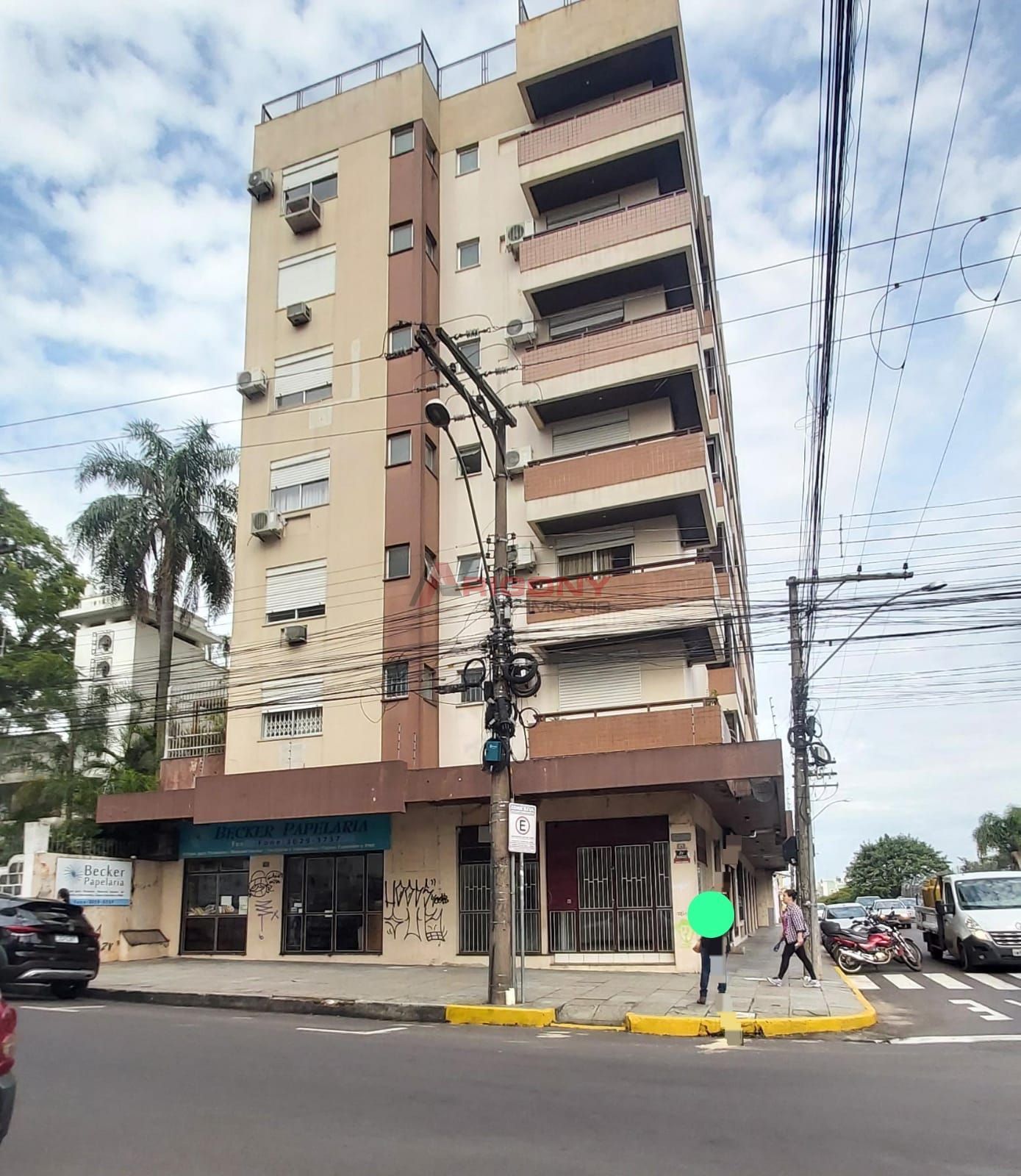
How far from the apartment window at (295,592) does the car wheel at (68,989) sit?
10.5 meters

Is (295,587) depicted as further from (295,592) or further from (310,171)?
(310,171)

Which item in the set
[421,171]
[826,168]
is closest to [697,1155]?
[826,168]

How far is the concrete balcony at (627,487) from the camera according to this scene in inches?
849

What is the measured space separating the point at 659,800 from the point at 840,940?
488 cm

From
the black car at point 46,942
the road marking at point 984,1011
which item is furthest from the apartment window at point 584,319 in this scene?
the black car at point 46,942

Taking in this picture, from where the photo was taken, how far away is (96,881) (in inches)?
882

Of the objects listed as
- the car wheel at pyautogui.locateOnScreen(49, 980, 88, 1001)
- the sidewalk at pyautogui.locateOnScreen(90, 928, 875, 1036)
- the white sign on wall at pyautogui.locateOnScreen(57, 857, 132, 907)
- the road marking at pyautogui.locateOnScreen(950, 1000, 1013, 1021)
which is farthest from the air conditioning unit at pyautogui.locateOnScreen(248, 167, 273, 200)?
the road marking at pyautogui.locateOnScreen(950, 1000, 1013, 1021)

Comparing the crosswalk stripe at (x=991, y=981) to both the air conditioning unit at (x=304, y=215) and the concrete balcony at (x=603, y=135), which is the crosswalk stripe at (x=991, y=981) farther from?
the air conditioning unit at (x=304, y=215)

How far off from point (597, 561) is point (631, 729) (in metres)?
4.55

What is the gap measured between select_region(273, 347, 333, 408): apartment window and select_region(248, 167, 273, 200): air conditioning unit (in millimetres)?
5397

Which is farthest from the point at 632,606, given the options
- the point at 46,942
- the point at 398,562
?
the point at 46,942

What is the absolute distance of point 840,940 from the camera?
2098 centimetres

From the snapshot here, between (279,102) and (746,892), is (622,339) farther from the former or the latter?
(746,892)

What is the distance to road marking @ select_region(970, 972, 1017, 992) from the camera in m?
17.0
